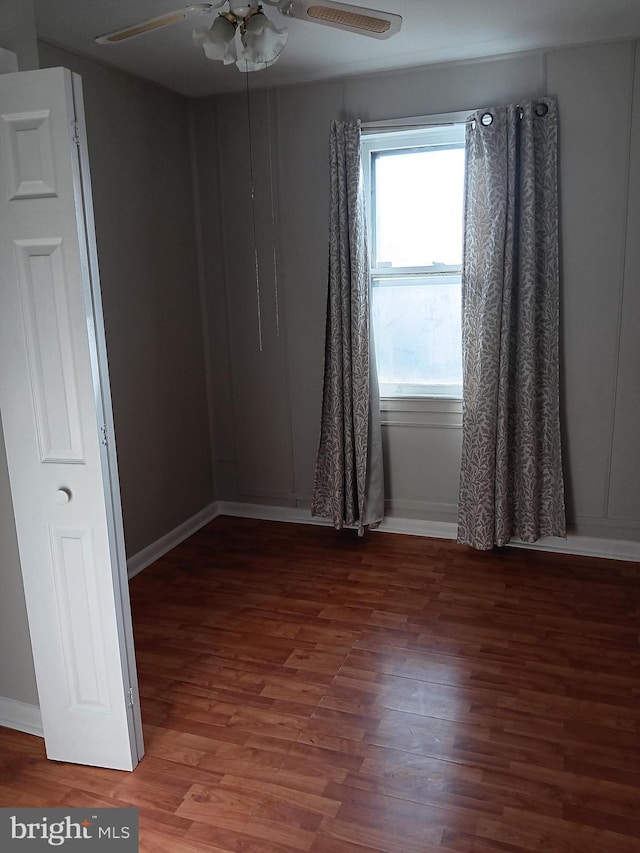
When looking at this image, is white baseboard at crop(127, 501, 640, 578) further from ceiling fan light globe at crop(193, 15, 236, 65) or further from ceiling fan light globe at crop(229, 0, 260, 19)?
ceiling fan light globe at crop(229, 0, 260, 19)

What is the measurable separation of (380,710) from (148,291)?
2.48 m

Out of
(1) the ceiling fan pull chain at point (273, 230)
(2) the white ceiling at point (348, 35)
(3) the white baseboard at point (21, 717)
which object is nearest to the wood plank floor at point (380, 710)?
(3) the white baseboard at point (21, 717)

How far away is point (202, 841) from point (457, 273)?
9.64 ft

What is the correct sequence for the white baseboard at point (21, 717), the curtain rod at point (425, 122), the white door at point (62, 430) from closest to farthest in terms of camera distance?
1. the white door at point (62, 430)
2. the white baseboard at point (21, 717)
3. the curtain rod at point (425, 122)

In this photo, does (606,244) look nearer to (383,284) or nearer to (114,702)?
(383,284)

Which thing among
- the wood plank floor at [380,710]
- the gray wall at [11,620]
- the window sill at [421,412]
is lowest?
the wood plank floor at [380,710]

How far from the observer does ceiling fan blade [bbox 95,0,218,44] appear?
2.04 m

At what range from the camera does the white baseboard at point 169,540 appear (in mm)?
3676

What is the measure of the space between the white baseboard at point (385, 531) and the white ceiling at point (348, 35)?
8.27 ft

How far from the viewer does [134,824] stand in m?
1.96

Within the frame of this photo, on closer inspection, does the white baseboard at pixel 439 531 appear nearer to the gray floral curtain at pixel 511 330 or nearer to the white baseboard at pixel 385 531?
the white baseboard at pixel 385 531

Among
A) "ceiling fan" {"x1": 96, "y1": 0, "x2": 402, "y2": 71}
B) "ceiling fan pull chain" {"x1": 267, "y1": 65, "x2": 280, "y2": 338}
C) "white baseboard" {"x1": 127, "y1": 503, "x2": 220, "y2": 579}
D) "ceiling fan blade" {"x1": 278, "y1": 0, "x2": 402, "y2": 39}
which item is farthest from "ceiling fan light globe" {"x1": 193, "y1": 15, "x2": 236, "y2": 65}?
"white baseboard" {"x1": 127, "y1": 503, "x2": 220, "y2": 579}

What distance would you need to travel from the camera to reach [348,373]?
12.7 feet

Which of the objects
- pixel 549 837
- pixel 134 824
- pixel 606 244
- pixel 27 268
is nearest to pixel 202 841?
pixel 134 824
